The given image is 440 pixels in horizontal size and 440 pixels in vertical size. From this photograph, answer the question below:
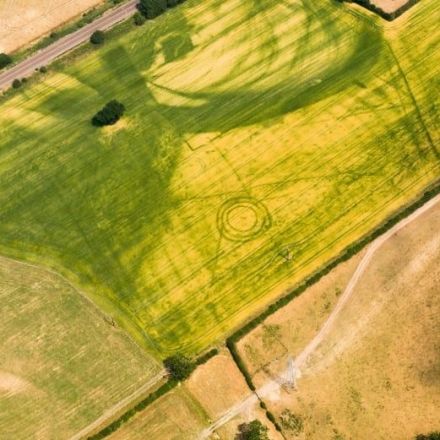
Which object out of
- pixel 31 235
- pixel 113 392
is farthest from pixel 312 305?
pixel 31 235

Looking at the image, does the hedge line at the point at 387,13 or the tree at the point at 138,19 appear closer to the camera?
the hedge line at the point at 387,13

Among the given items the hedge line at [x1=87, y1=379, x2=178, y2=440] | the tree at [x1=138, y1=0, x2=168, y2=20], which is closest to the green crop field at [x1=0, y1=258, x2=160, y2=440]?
the hedge line at [x1=87, y1=379, x2=178, y2=440]

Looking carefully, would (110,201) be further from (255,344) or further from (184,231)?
(255,344)

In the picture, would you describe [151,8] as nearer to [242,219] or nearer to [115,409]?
[242,219]

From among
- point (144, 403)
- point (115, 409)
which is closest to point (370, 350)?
point (144, 403)

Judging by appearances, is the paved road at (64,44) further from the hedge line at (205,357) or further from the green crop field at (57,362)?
the hedge line at (205,357)

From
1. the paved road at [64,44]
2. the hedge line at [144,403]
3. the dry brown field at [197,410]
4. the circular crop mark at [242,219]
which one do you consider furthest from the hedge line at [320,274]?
the paved road at [64,44]

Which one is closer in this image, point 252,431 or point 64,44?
point 252,431
